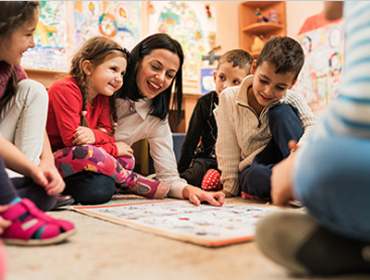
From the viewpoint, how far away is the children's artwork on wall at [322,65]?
8.61 feet

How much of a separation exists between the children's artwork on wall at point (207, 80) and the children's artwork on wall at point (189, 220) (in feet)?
6.04

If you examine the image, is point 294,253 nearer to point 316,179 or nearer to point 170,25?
point 316,179

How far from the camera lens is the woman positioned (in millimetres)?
1304

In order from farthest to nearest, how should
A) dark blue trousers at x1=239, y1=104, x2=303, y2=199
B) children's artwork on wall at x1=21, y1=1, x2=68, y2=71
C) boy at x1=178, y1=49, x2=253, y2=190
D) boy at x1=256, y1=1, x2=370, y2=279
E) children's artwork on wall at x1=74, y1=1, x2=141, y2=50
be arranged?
1. children's artwork on wall at x1=74, y1=1, x2=141, y2=50
2. children's artwork on wall at x1=21, y1=1, x2=68, y2=71
3. boy at x1=178, y1=49, x2=253, y2=190
4. dark blue trousers at x1=239, y1=104, x2=303, y2=199
5. boy at x1=256, y1=1, x2=370, y2=279

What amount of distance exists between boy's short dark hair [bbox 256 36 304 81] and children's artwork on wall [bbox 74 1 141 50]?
1.70 meters

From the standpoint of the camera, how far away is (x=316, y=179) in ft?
1.10

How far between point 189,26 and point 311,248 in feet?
9.39

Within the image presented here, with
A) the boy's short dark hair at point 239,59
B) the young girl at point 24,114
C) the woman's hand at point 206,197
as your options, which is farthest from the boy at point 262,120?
the young girl at point 24,114

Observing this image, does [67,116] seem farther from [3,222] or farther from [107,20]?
[107,20]

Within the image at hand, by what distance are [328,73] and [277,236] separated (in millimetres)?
2543

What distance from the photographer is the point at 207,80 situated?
2805 mm

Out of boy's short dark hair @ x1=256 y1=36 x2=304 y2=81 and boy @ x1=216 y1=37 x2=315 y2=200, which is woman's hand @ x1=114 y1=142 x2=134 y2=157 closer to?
boy @ x1=216 y1=37 x2=315 y2=200

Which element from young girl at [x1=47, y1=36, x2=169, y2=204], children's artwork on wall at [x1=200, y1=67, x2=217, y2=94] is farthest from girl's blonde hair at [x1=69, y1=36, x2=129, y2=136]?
children's artwork on wall at [x1=200, y1=67, x2=217, y2=94]

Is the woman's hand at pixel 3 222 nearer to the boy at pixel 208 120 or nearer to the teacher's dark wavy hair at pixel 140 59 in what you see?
the teacher's dark wavy hair at pixel 140 59
